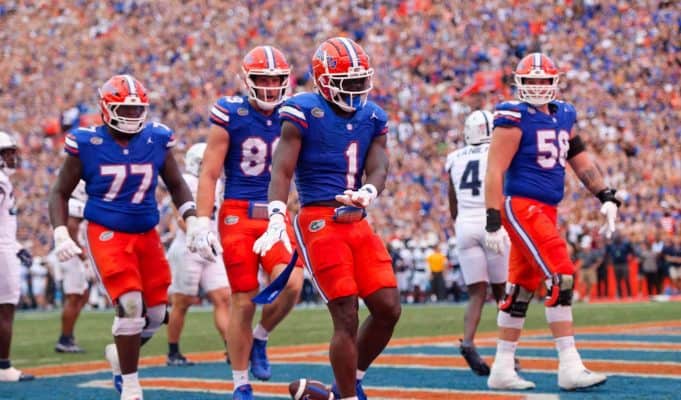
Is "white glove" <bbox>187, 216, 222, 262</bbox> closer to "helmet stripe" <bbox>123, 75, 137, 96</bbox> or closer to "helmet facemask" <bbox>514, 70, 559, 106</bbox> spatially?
"helmet stripe" <bbox>123, 75, 137, 96</bbox>

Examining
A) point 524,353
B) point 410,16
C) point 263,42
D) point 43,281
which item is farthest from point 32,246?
point 524,353

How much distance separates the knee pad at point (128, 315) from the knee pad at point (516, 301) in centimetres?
226

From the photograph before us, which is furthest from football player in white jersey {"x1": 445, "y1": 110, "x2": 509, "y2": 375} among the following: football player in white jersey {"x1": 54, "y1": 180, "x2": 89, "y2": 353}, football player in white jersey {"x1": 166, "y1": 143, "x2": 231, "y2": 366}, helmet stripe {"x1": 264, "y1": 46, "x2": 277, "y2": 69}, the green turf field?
football player in white jersey {"x1": 54, "y1": 180, "x2": 89, "y2": 353}

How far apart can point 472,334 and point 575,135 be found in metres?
1.58

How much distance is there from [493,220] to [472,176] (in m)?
1.74

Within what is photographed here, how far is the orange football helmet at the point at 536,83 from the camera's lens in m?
7.36

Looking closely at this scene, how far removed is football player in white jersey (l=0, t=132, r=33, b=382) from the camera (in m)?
9.21

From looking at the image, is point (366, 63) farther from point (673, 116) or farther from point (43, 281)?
point (43, 281)

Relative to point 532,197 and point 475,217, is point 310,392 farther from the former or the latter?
point 475,217

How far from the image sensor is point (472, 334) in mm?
8352

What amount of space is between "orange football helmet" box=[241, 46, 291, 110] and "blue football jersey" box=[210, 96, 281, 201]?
0.27 feet

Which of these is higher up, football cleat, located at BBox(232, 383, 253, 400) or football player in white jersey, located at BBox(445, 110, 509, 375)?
football player in white jersey, located at BBox(445, 110, 509, 375)

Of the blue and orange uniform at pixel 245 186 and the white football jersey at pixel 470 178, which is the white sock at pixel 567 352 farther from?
the white football jersey at pixel 470 178

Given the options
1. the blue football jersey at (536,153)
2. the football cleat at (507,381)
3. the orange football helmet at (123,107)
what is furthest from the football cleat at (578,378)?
the orange football helmet at (123,107)
